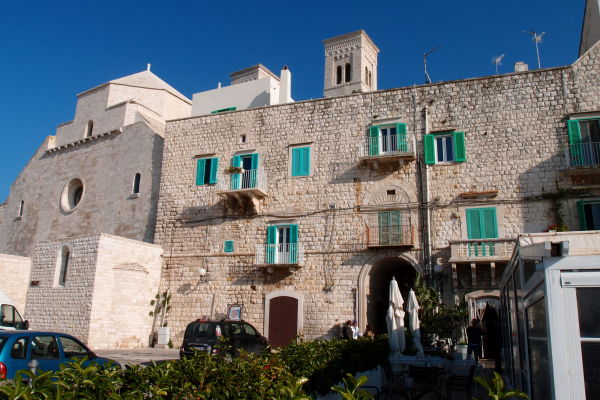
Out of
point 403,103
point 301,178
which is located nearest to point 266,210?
point 301,178

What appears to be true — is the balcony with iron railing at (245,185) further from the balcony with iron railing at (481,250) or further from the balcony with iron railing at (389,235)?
the balcony with iron railing at (481,250)

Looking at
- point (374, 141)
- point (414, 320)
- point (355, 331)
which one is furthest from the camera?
Answer: point (374, 141)

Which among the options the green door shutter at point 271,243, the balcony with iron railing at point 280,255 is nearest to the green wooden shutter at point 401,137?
the balcony with iron railing at point 280,255

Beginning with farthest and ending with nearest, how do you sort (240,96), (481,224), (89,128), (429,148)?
(89,128) → (240,96) → (429,148) → (481,224)

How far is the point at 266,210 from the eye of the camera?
20.2m

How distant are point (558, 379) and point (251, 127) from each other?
18307 millimetres

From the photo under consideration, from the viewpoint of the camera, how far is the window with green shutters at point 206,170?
21.4 metres

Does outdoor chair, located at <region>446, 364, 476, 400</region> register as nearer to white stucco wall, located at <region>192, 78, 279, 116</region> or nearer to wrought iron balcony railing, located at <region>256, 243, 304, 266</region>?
wrought iron balcony railing, located at <region>256, 243, 304, 266</region>

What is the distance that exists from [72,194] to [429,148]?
1888 cm

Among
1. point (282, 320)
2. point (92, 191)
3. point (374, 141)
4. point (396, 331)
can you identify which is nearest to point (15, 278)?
point (92, 191)

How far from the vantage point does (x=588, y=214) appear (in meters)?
15.9

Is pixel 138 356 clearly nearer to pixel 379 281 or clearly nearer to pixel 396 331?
pixel 396 331

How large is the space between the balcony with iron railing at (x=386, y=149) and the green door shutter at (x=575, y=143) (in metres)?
5.06

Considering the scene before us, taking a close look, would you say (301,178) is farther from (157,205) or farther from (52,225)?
(52,225)
